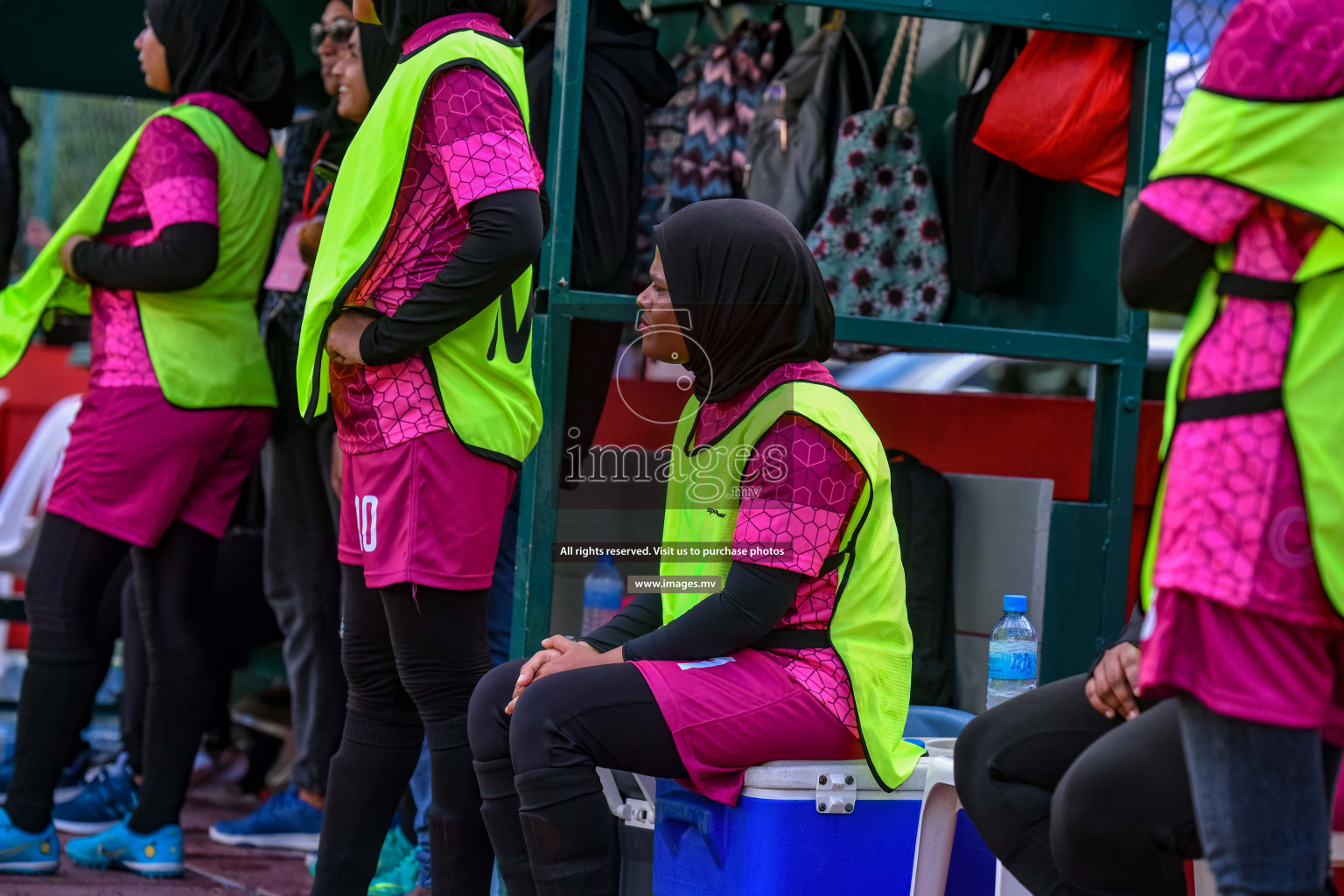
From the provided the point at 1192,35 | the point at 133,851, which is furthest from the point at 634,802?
the point at 1192,35

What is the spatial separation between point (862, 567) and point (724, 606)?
240 mm

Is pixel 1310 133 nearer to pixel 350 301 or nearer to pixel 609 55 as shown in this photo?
pixel 350 301

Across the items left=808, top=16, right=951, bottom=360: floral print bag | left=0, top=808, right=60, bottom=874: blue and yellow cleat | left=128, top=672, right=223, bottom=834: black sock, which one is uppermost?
left=808, top=16, right=951, bottom=360: floral print bag

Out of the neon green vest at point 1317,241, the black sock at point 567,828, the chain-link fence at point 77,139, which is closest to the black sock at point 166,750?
the black sock at point 567,828

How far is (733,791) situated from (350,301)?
1078 millimetres

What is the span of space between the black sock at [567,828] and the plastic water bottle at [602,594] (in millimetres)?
1490

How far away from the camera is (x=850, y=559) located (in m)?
2.31

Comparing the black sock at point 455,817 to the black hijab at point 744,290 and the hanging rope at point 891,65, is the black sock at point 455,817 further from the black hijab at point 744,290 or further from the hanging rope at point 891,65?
the hanging rope at point 891,65

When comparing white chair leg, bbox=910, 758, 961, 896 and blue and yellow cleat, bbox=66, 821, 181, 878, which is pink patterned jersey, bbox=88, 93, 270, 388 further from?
white chair leg, bbox=910, 758, 961, 896

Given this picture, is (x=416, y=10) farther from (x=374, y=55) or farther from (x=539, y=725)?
(x=539, y=725)

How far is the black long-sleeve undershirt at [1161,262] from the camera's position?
5.47 ft

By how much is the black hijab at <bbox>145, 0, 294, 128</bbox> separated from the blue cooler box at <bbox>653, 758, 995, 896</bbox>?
211cm

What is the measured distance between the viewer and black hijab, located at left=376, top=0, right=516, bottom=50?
259 cm

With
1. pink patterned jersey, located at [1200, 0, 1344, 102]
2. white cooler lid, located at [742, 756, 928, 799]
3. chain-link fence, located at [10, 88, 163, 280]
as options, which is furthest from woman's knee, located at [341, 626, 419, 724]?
chain-link fence, located at [10, 88, 163, 280]
